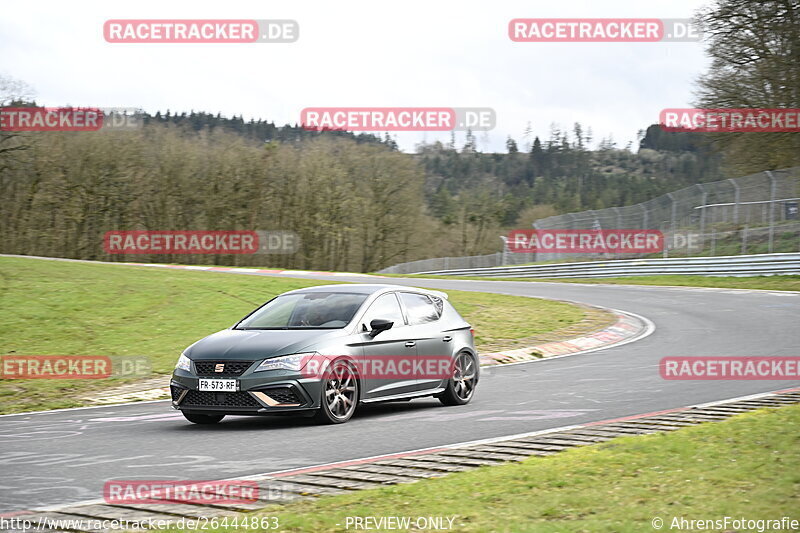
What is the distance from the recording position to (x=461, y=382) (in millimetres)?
12297

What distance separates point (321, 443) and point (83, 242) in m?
61.9

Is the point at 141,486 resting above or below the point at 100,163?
below

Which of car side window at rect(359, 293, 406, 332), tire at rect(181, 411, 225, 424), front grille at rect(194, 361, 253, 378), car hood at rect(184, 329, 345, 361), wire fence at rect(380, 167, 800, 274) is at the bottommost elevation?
tire at rect(181, 411, 225, 424)

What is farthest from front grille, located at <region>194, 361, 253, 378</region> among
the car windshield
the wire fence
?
the wire fence

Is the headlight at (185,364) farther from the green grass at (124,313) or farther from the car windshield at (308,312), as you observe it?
the green grass at (124,313)

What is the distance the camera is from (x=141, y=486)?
696 centimetres

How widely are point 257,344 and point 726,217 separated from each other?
3338 cm

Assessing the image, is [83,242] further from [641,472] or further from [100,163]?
[641,472]

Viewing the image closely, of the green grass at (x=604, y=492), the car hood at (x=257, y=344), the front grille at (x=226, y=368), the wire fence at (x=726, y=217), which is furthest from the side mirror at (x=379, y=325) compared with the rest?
the wire fence at (x=726, y=217)

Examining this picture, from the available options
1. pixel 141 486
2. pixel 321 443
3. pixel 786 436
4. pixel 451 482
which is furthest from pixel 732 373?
pixel 141 486

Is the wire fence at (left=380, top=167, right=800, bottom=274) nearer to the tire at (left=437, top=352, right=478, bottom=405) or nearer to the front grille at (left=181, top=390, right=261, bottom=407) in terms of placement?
the tire at (left=437, top=352, right=478, bottom=405)

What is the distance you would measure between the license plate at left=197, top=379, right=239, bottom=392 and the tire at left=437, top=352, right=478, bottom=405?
3.11 metres

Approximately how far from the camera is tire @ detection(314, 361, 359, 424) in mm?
10219

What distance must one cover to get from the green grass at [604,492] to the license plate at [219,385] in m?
3.60
